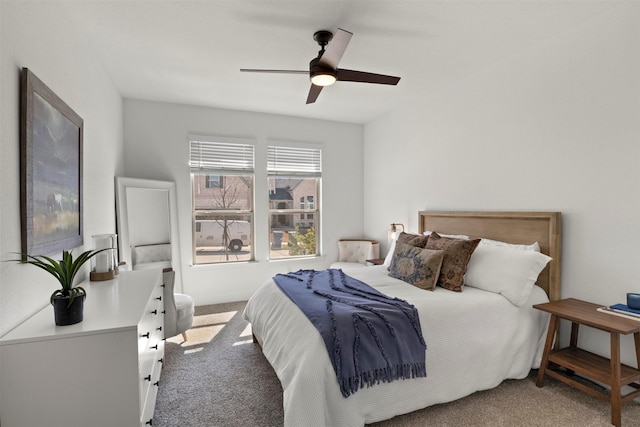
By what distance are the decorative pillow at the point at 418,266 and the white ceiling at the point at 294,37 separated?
1804mm

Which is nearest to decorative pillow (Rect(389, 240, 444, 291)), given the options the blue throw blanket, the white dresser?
the blue throw blanket

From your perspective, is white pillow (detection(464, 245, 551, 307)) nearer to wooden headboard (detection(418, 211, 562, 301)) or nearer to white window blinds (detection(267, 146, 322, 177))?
wooden headboard (detection(418, 211, 562, 301))

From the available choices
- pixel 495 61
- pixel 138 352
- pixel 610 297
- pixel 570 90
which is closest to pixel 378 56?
pixel 495 61

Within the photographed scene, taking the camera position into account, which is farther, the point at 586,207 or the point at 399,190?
the point at 399,190

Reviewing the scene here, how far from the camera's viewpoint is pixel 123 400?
54.9 inches

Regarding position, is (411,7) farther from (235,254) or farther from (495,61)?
(235,254)

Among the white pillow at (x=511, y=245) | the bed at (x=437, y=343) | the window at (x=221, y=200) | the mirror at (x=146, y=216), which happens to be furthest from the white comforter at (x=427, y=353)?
the window at (x=221, y=200)

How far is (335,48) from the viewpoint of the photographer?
88.0 inches

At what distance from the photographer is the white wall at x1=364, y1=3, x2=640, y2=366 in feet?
7.53

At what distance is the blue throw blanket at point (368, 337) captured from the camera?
1.89m

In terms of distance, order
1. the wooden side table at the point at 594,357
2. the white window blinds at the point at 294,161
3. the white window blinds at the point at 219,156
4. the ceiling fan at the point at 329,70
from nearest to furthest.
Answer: the wooden side table at the point at 594,357
the ceiling fan at the point at 329,70
the white window blinds at the point at 219,156
the white window blinds at the point at 294,161

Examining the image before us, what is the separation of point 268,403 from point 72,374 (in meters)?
1.35

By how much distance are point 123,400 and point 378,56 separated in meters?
3.07

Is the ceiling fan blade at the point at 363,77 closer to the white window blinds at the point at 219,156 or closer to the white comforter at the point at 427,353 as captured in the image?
the white comforter at the point at 427,353
